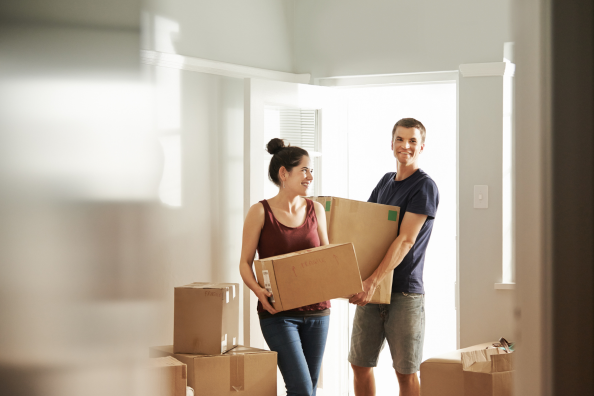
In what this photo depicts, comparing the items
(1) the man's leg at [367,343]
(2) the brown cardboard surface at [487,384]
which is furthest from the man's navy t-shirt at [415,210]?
(2) the brown cardboard surface at [487,384]

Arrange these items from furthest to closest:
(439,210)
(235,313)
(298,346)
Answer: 1. (439,210)
2. (235,313)
3. (298,346)

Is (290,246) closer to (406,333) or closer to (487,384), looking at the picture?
(406,333)

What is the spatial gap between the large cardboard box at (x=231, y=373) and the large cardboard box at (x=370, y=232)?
0.47m

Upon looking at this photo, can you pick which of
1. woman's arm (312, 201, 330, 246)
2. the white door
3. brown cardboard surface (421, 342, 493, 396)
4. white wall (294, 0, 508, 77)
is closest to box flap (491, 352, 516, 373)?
brown cardboard surface (421, 342, 493, 396)

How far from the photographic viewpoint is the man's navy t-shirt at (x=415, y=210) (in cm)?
187

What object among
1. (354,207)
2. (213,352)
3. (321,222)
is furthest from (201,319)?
(354,207)

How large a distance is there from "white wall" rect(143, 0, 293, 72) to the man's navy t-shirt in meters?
1.15

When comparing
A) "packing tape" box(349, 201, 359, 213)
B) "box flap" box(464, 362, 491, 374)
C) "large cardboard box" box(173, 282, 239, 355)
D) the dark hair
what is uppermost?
the dark hair

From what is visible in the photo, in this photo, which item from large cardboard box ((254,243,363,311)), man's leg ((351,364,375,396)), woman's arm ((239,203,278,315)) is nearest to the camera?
large cardboard box ((254,243,363,311))

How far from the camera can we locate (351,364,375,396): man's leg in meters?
2.04

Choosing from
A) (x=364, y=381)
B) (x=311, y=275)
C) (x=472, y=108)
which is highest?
(x=472, y=108)

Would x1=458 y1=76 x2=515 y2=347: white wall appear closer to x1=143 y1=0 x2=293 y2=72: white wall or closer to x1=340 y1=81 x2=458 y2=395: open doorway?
x1=340 y1=81 x2=458 y2=395: open doorway

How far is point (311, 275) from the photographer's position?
1562mm

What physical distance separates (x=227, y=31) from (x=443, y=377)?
187 centimetres
